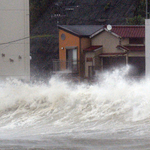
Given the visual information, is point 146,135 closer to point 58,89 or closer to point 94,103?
point 94,103

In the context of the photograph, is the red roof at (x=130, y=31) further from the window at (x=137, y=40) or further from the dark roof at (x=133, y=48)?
the dark roof at (x=133, y=48)

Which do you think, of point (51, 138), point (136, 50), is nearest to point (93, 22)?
point (136, 50)

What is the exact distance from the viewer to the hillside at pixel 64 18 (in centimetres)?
5126

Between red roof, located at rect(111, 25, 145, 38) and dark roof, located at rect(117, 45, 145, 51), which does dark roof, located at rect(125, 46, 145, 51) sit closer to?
dark roof, located at rect(117, 45, 145, 51)

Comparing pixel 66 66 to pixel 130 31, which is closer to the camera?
pixel 130 31

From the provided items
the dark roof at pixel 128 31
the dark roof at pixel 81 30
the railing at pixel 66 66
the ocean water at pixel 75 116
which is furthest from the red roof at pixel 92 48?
the ocean water at pixel 75 116

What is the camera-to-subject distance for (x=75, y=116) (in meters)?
13.3

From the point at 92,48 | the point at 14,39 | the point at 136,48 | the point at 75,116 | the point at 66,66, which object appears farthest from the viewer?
the point at 66,66

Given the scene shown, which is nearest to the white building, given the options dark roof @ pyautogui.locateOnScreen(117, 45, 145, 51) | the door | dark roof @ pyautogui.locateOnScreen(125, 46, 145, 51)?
the door

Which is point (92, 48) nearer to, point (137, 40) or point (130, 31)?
point (130, 31)

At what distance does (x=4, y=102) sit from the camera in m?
16.3

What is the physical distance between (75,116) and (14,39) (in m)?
14.7

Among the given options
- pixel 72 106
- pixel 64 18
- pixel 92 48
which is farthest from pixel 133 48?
pixel 64 18

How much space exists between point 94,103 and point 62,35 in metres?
22.7
